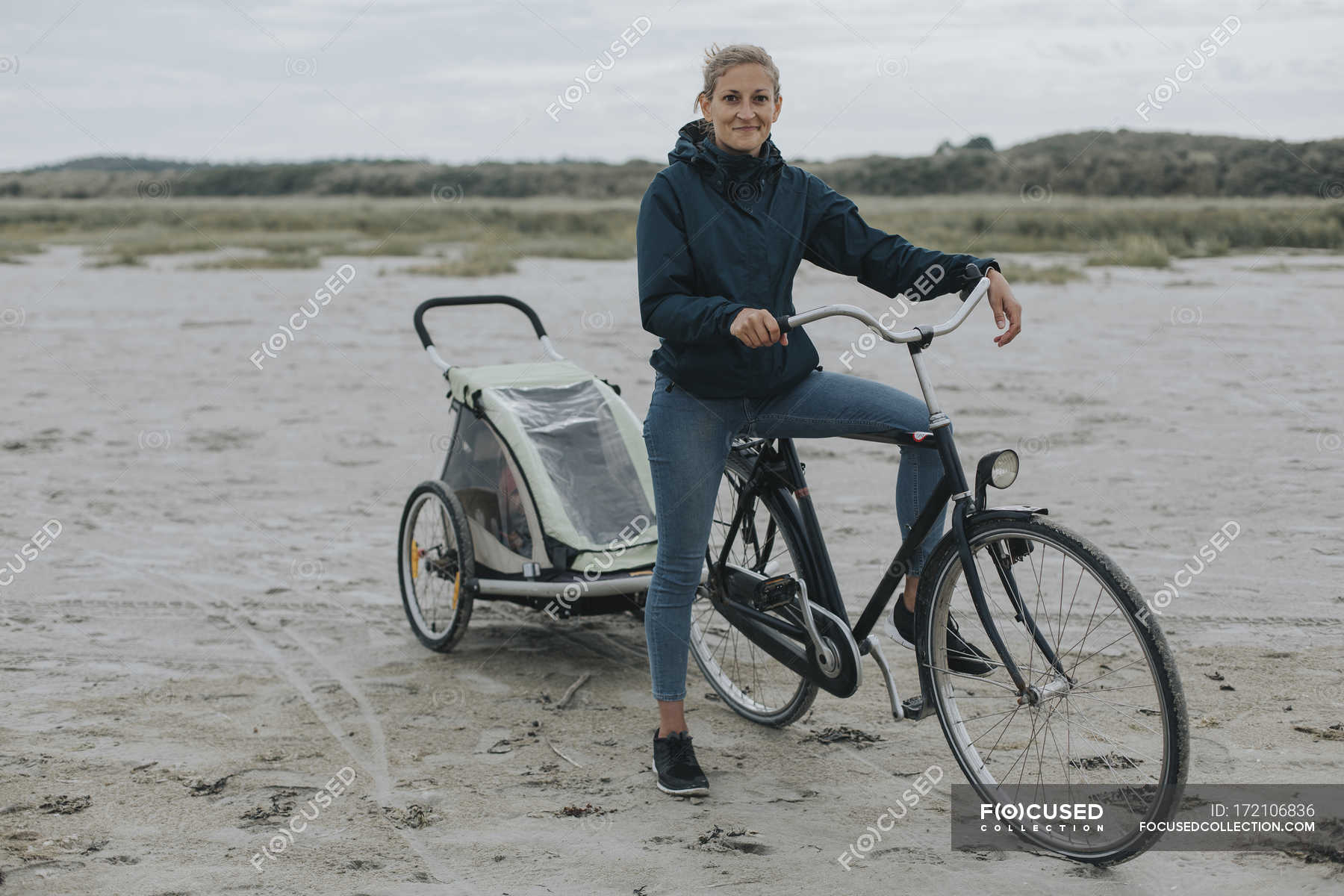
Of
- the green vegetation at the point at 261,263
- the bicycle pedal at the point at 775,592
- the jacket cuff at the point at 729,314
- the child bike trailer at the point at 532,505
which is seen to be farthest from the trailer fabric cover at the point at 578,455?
the green vegetation at the point at 261,263

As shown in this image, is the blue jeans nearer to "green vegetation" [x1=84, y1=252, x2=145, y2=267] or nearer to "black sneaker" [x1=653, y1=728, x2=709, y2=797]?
"black sneaker" [x1=653, y1=728, x2=709, y2=797]

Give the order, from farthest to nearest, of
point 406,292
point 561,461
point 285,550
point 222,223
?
1. point 222,223
2. point 406,292
3. point 285,550
4. point 561,461

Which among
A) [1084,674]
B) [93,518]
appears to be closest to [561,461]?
[1084,674]

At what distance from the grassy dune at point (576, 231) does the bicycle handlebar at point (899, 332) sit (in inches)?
629

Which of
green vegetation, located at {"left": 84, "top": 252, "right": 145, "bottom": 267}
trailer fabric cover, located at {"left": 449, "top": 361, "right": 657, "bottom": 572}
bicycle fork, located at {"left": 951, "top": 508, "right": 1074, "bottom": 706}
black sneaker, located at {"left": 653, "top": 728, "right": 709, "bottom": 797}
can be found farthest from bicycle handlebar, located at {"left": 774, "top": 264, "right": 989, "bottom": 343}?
green vegetation, located at {"left": 84, "top": 252, "right": 145, "bottom": 267}

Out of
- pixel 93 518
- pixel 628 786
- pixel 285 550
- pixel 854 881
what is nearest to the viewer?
pixel 854 881

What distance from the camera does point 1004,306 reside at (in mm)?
3334

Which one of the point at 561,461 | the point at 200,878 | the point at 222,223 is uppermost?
the point at 222,223

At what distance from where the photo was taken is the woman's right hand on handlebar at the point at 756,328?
312cm

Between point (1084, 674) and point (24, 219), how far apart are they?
2191 inches

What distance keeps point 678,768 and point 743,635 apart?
0.67 metres

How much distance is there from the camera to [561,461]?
499 centimetres

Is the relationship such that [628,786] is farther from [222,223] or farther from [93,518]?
[222,223]

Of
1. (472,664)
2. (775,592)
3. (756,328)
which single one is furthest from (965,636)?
(472,664)
